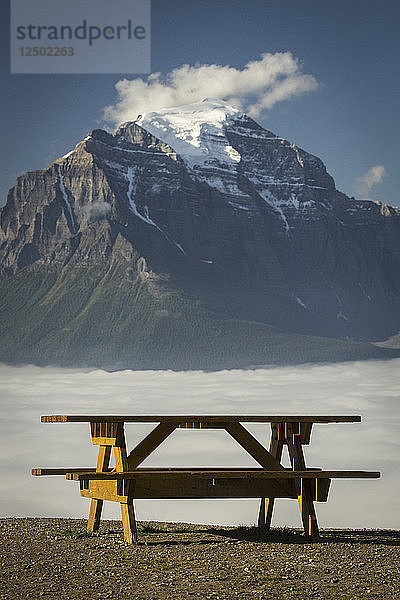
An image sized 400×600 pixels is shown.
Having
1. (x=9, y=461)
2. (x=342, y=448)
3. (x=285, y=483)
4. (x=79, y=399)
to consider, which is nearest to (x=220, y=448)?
(x=342, y=448)

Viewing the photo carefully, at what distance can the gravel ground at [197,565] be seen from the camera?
8.70 meters

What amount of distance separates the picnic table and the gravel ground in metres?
0.42

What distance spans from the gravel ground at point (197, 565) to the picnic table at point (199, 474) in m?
0.42

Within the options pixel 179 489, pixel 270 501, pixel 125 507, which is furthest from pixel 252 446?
pixel 125 507

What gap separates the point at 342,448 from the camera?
6919 centimetres

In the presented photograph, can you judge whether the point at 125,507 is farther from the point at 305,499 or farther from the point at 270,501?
the point at 305,499

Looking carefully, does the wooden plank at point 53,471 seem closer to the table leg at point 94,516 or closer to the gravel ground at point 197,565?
the table leg at point 94,516

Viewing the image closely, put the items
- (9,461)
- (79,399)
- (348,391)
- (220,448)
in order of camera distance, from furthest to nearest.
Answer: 1. (348,391)
2. (79,399)
3. (220,448)
4. (9,461)

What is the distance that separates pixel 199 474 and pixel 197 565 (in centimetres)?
155

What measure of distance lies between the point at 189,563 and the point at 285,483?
230 cm

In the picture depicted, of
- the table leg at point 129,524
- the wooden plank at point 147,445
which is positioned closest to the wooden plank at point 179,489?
the table leg at point 129,524

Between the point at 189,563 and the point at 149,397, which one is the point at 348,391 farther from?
the point at 189,563

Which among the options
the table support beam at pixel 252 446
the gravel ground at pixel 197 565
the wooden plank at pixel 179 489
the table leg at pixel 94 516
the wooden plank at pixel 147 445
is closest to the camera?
the gravel ground at pixel 197 565

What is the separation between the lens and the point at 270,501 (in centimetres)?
1202
